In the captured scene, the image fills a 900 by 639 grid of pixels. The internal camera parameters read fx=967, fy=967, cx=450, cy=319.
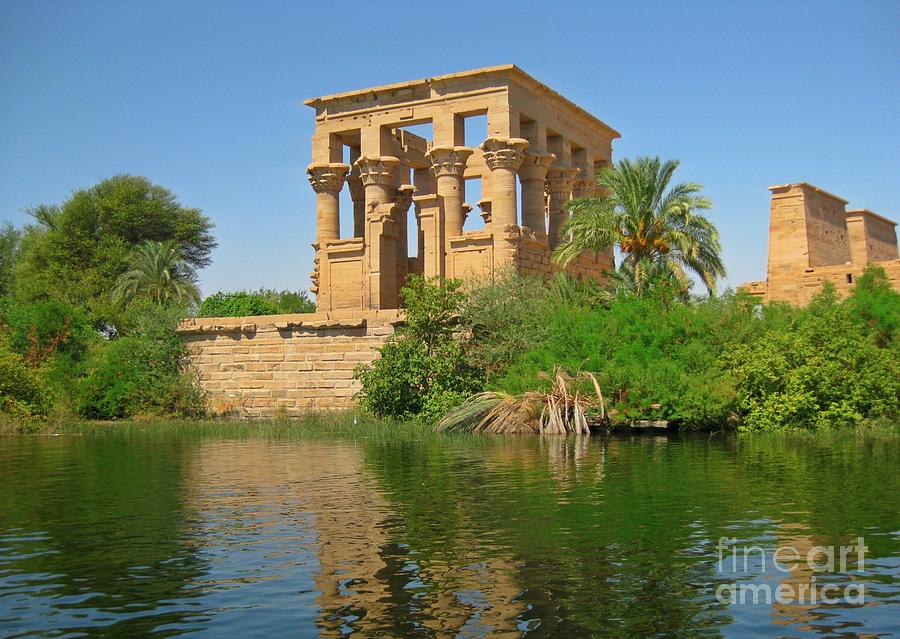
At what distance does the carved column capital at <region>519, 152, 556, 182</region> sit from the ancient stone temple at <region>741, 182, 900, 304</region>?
7.26 metres

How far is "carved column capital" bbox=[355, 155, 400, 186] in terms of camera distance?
32375mm

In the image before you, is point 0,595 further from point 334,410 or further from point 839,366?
point 334,410

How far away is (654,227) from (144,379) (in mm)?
16525

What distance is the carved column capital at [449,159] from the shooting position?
31.1m

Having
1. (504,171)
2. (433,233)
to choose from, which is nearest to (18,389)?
(433,233)

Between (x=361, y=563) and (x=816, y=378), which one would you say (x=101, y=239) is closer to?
(x=816, y=378)

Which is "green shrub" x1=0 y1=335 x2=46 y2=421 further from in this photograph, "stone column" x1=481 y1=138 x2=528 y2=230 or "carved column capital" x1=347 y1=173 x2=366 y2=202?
"stone column" x1=481 y1=138 x2=528 y2=230

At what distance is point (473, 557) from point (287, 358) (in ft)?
72.9

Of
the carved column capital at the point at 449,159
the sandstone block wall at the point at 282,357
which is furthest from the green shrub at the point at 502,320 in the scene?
the carved column capital at the point at 449,159

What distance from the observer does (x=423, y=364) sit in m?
26.1

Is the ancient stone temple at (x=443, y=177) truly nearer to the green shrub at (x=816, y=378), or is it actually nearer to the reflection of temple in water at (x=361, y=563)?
the green shrub at (x=816, y=378)

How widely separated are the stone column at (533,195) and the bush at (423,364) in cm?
709

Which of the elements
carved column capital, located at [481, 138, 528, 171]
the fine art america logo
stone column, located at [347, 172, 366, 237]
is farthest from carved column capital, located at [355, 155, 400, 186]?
the fine art america logo

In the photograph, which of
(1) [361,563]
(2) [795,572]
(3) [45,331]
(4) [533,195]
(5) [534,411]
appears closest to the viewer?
(2) [795,572]
